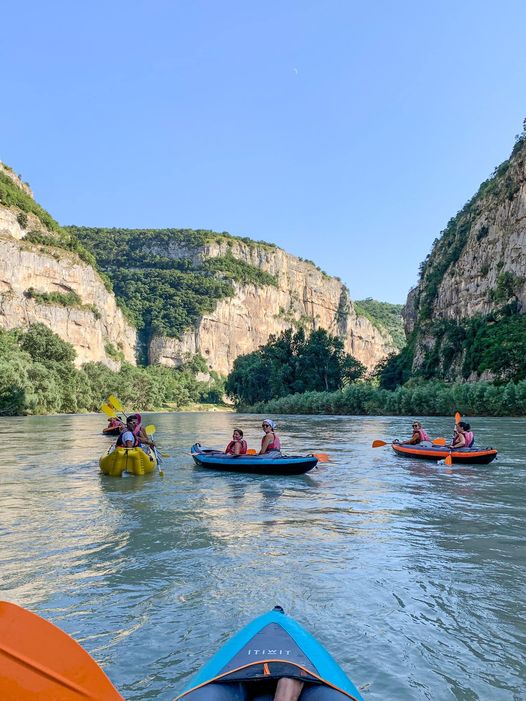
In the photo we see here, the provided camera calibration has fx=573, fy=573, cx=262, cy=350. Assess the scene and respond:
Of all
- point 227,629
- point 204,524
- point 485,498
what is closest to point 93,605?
point 227,629

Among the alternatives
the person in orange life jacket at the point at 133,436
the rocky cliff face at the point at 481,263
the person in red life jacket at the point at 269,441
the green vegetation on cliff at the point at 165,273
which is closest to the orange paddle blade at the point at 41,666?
the person in red life jacket at the point at 269,441

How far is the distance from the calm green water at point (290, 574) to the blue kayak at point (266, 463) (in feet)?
2.44

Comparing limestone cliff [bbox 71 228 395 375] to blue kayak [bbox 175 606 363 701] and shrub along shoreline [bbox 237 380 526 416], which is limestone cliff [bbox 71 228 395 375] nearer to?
shrub along shoreline [bbox 237 380 526 416]

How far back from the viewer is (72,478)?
12.5 meters

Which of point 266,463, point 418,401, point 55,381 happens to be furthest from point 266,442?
point 55,381

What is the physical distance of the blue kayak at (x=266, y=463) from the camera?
1220cm

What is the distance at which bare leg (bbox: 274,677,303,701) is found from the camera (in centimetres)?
281

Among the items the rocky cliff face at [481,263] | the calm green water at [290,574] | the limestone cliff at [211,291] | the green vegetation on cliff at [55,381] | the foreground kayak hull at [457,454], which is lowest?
the calm green water at [290,574]

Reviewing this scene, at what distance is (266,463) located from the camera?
12.3 m

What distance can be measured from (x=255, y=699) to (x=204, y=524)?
525 centimetres

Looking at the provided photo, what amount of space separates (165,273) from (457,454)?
137915mm

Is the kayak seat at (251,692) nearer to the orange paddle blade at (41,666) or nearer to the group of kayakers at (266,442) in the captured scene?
the orange paddle blade at (41,666)

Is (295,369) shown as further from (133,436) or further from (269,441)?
(269,441)

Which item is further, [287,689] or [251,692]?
[251,692]
